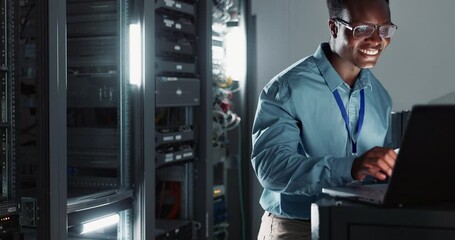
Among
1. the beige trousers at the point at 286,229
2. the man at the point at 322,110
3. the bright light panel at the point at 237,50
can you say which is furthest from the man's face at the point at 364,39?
the bright light panel at the point at 237,50

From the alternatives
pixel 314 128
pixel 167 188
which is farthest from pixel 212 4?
pixel 314 128

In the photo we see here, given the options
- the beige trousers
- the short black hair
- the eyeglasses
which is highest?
the short black hair

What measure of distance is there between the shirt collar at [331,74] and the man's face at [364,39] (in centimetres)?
6

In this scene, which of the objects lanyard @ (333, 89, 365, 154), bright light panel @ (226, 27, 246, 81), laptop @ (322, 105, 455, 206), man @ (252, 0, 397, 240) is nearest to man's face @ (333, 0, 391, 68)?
man @ (252, 0, 397, 240)

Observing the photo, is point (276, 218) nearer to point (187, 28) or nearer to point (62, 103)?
point (62, 103)

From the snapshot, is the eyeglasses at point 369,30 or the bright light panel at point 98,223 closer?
the eyeglasses at point 369,30

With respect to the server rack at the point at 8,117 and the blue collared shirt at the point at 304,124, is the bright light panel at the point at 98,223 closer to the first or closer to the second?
the server rack at the point at 8,117

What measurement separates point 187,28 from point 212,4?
0.27m

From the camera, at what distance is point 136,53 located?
3.00 m

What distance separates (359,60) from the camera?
71.6 inches

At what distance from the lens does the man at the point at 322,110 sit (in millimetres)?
1749

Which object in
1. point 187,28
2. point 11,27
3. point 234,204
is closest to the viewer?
point 11,27

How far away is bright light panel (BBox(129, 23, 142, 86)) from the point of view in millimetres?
2988

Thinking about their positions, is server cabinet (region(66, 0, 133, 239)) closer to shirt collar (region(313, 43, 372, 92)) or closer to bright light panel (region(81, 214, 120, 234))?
bright light panel (region(81, 214, 120, 234))
